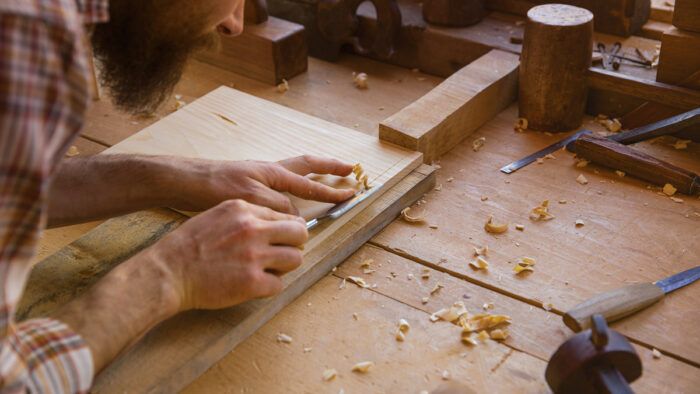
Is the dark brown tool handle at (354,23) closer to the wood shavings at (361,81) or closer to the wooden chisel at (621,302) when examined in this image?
the wood shavings at (361,81)

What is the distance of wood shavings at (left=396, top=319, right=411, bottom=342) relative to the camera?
125cm

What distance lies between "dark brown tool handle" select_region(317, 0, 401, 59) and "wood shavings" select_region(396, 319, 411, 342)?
3.59 ft

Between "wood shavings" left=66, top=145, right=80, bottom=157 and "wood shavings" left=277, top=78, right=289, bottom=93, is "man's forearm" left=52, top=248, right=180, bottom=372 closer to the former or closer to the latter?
"wood shavings" left=66, top=145, right=80, bottom=157

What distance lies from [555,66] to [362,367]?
3.07 feet

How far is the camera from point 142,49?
4.44ft

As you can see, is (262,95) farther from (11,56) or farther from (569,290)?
(11,56)

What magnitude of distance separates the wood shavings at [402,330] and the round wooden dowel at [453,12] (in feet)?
3.73

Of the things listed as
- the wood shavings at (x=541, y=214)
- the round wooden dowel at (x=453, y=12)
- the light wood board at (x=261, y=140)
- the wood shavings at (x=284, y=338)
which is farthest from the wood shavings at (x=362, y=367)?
the round wooden dowel at (x=453, y=12)

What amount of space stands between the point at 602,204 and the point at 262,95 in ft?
3.10

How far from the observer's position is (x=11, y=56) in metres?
0.81

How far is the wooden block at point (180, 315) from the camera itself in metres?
1.15

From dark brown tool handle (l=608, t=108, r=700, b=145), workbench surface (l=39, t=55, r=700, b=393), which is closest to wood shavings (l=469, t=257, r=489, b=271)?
workbench surface (l=39, t=55, r=700, b=393)

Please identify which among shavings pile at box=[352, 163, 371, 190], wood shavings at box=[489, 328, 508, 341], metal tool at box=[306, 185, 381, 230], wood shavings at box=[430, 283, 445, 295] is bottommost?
Answer: wood shavings at box=[489, 328, 508, 341]

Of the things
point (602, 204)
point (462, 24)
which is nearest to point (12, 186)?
point (602, 204)
